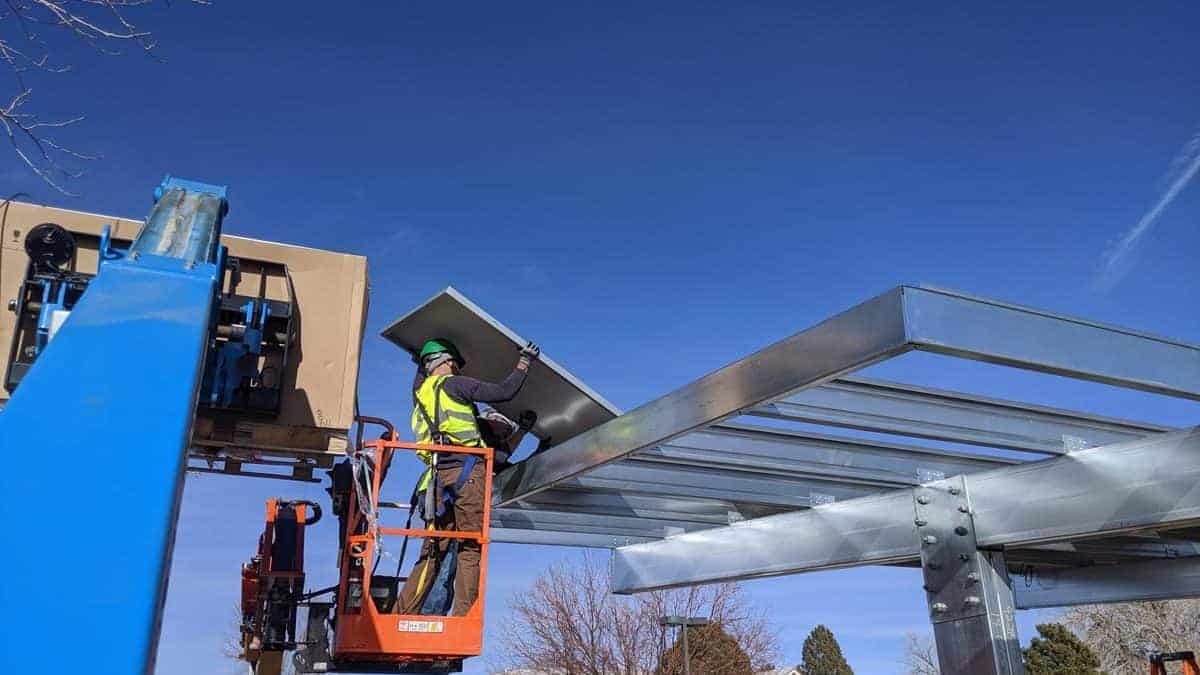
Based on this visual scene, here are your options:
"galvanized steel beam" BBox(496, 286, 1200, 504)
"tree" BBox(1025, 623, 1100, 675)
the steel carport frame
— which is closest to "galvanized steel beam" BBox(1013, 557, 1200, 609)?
the steel carport frame

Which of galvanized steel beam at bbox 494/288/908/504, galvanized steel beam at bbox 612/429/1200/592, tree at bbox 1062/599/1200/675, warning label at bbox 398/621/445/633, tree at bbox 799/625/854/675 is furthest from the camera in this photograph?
tree at bbox 799/625/854/675

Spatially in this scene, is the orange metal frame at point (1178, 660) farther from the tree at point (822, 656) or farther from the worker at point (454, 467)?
the tree at point (822, 656)

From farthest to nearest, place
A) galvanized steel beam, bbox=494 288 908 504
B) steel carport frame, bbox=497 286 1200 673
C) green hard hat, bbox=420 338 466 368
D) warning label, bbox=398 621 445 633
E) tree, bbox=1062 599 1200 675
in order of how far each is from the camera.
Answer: tree, bbox=1062 599 1200 675 → green hard hat, bbox=420 338 466 368 → warning label, bbox=398 621 445 633 → steel carport frame, bbox=497 286 1200 673 → galvanized steel beam, bbox=494 288 908 504

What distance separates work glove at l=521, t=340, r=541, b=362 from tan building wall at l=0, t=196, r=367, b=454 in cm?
143

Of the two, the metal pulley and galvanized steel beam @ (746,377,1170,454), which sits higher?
→ the metal pulley

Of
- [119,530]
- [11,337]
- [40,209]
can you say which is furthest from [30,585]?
[40,209]

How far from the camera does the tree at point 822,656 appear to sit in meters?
46.7

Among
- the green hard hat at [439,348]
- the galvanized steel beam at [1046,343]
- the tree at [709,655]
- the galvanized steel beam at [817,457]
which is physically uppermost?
the green hard hat at [439,348]

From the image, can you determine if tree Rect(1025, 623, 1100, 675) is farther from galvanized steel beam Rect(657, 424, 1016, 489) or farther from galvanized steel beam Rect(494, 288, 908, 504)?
galvanized steel beam Rect(494, 288, 908, 504)

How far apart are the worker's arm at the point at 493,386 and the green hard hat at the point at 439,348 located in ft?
1.46

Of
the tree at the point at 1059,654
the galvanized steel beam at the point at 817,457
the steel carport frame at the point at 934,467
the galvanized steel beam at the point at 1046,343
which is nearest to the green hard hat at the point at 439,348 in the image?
the steel carport frame at the point at 934,467

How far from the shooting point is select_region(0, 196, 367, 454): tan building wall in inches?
235

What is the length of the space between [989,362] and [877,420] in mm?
1430

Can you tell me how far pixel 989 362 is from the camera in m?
4.27
